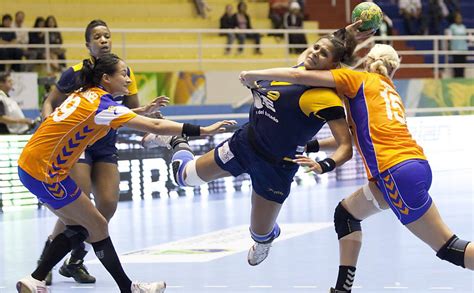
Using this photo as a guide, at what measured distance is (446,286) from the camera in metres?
7.66

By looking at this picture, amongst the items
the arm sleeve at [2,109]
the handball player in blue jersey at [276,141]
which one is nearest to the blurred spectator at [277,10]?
the arm sleeve at [2,109]

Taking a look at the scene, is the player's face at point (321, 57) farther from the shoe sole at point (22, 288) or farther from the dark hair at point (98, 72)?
the shoe sole at point (22, 288)

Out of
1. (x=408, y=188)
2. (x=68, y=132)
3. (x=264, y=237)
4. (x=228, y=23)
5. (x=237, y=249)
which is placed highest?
(x=68, y=132)

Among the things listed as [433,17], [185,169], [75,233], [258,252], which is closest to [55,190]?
[75,233]

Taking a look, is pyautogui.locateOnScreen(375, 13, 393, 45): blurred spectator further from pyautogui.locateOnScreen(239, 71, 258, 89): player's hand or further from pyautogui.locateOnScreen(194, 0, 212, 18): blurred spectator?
pyautogui.locateOnScreen(239, 71, 258, 89): player's hand

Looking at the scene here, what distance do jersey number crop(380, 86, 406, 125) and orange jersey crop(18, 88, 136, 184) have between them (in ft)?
5.21

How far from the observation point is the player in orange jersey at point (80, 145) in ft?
22.2

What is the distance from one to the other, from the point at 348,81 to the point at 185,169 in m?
1.84

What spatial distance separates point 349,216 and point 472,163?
482 inches

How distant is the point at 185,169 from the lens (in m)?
7.87

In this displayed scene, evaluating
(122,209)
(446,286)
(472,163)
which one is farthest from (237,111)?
(446,286)

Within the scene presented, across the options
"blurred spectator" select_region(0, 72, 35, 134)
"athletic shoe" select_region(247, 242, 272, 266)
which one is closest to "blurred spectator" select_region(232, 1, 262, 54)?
"blurred spectator" select_region(0, 72, 35, 134)

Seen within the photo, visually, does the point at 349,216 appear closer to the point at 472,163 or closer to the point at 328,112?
the point at 328,112

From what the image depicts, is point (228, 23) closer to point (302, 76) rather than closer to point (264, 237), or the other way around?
point (264, 237)
